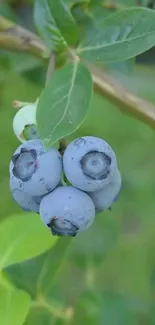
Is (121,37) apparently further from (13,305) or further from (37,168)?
(13,305)

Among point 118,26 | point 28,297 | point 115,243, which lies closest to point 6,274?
point 28,297

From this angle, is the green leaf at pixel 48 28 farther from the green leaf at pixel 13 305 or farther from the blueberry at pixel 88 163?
the green leaf at pixel 13 305

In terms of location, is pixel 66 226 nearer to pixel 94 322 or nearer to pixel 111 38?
pixel 111 38

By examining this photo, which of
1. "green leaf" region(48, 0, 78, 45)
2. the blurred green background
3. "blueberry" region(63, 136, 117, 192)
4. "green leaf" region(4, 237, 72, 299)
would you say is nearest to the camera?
"blueberry" region(63, 136, 117, 192)

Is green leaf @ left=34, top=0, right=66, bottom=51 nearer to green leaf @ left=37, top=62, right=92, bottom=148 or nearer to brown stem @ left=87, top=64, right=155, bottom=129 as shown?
green leaf @ left=37, top=62, right=92, bottom=148

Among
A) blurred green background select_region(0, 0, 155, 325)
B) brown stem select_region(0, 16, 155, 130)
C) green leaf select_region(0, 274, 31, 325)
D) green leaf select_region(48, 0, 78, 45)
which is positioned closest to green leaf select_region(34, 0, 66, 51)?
green leaf select_region(48, 0, 78, 45)

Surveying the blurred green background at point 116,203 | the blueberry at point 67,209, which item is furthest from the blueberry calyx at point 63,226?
the blurred green background at point 116,203

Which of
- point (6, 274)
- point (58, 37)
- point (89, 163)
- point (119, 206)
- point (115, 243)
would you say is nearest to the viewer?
point (89, 163)
